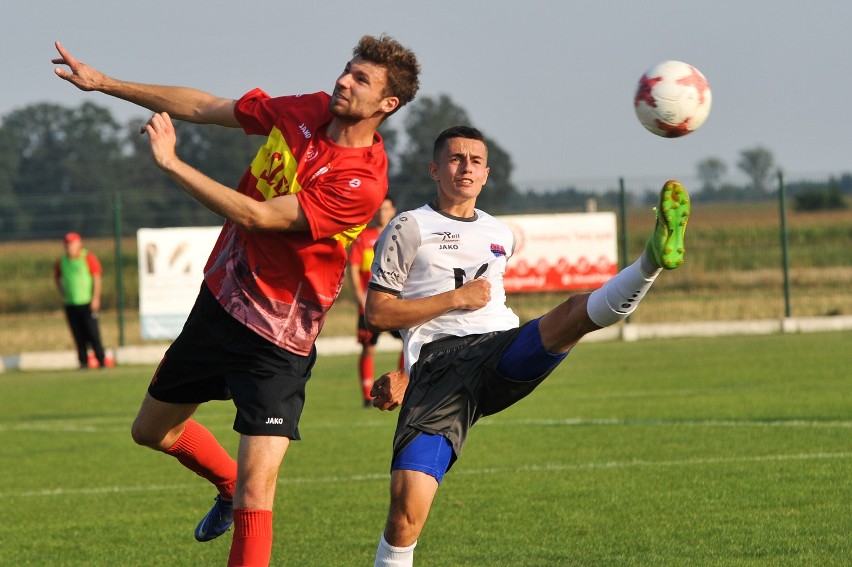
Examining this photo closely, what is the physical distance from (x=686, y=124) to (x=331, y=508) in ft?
10.9

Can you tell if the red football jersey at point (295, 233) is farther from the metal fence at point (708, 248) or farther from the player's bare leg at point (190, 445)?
the metal fence at point (708, 248)

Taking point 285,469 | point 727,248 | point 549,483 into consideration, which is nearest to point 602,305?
point 549,483

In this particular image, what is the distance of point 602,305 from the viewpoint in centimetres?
509

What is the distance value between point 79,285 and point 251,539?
15.6m

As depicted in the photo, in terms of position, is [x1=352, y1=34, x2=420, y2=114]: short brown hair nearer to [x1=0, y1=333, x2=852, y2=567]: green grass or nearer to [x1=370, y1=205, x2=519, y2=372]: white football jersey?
[x1=370, y1=205, x2=519, y2=372]: white football jersey

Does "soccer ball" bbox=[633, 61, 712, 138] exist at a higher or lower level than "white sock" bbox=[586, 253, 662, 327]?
higher

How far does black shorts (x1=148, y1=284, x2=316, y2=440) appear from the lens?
17.6 feet

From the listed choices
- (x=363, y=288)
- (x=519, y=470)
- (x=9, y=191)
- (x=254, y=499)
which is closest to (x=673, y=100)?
(x=254, y=499)

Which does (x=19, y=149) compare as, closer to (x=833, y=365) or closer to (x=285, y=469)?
(x=833, y=365)

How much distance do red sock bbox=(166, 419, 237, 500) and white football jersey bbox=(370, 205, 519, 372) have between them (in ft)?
4.00

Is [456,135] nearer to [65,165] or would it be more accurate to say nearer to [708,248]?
[708,248]

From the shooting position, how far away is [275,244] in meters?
5.41

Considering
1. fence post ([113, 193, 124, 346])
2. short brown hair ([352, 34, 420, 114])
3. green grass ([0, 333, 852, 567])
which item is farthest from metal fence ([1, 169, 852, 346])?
short brown hair ([352, 34, 420, 114])

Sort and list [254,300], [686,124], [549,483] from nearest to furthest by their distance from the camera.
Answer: [254,300]
[686,124]
[549,483]
